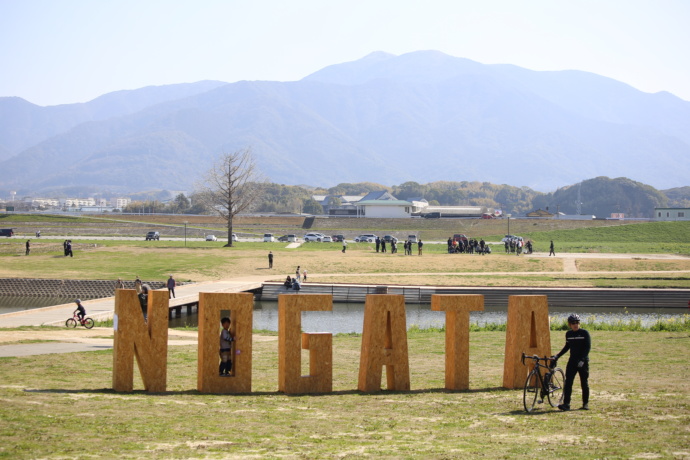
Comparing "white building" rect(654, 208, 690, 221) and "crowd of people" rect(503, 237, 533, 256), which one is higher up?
"white building" rect(654, 208, 690, 221)

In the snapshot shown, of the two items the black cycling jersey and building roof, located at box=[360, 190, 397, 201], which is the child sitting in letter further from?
building roof, located at box=[360, 190, 397, 201]

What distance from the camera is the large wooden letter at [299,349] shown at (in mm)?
15000

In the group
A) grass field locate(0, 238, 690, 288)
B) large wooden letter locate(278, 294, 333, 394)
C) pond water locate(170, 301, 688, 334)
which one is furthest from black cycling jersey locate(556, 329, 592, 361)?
grass field locate(0, 238, 690, 288)

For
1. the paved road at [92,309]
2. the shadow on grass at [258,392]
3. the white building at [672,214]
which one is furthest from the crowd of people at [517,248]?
the white building at [672,214]

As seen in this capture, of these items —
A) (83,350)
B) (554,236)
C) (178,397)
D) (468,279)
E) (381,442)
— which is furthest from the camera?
(554,236)

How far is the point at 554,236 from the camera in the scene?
9800 cm

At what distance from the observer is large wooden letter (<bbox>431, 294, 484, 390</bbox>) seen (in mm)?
15758

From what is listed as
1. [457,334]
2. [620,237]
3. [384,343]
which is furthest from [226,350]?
[620,237]

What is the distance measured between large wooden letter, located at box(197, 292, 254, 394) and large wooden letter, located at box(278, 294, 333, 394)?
63 cm

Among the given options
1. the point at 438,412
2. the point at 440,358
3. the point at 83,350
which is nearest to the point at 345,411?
the point at 438,412

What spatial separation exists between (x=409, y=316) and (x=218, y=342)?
2379cm

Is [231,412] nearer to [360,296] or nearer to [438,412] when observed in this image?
[438,412]

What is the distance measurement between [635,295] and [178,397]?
1334 inches

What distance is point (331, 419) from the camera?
12867 mm
